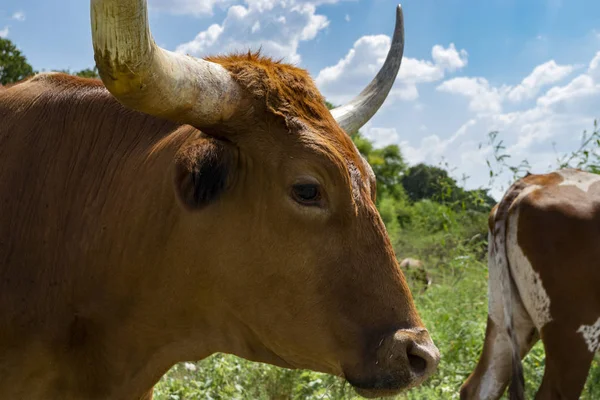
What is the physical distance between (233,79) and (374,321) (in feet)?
3.61

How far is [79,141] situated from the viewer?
11.2ft

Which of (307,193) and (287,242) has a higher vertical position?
(307,193)

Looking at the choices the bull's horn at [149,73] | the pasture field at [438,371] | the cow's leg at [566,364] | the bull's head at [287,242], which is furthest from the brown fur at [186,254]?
the cow's leg at [566,364]

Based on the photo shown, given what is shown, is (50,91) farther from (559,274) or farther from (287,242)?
(559,274)

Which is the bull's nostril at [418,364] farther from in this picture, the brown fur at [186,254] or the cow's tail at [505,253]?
the cow's tail at [505,253]

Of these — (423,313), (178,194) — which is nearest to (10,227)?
(178,194)

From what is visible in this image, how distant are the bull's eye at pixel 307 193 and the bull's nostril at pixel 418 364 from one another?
2.27 ft

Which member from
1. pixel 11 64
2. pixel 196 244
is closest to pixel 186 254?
pixel 196 244

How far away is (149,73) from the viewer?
8.36 feet

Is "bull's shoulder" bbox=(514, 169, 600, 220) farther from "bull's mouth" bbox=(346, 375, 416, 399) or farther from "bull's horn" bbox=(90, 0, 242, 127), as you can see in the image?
"bull's horn" bbox=(90, 0, 242, 127)

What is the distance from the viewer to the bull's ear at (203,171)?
2975 millimetres

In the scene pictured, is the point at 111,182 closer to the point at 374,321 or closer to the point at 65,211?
the point at 65,211

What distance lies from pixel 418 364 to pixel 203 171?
1104 millimetres

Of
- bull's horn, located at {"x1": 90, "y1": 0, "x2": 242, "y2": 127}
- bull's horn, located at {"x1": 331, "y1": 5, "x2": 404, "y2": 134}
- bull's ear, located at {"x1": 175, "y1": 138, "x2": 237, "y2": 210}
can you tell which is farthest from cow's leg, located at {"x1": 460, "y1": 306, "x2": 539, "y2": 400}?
bull's horn, located at {"x1": 90, "y1": 0, "x2": 242, "y2": 127}
